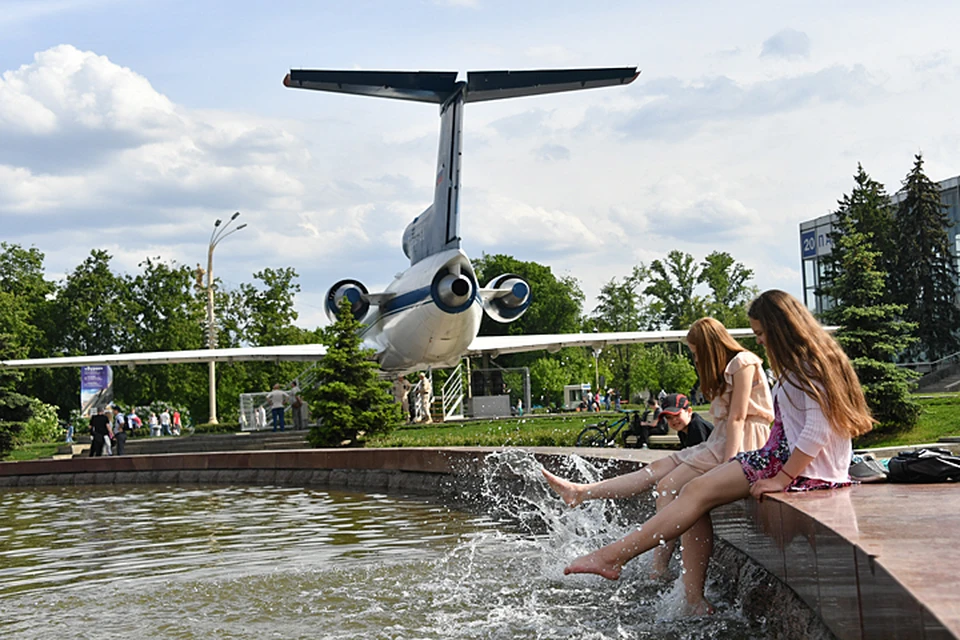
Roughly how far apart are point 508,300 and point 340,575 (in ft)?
89.7

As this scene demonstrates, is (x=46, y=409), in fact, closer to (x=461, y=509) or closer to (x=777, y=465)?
(x=461, y=509)

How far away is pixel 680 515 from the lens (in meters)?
4.89

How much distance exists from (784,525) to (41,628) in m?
3.90

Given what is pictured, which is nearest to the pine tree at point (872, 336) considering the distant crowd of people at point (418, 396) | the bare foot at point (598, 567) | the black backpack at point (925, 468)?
the black backpack at point (925, 468)

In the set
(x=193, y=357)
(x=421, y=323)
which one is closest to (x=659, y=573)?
(x=421, y=323)

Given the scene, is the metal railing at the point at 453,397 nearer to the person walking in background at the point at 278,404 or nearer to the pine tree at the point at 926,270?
the person walking in background at the point at 278,404

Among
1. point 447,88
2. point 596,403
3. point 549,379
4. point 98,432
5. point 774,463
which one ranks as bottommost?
point 596,403

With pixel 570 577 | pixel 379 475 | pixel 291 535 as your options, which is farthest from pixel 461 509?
pixel 570 577

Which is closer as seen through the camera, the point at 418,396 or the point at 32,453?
the point at 32,453

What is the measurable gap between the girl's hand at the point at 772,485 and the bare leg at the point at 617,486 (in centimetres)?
119

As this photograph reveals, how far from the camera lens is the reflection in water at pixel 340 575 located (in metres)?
5.25

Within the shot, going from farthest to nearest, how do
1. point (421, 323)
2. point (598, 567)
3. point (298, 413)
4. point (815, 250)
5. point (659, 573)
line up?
point (815, 250), point (298, 413), point (421, 323), point (659, 573), point (598, 567)

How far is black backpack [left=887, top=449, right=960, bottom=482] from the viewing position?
5.04m

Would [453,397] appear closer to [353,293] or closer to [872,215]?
[353,293]
